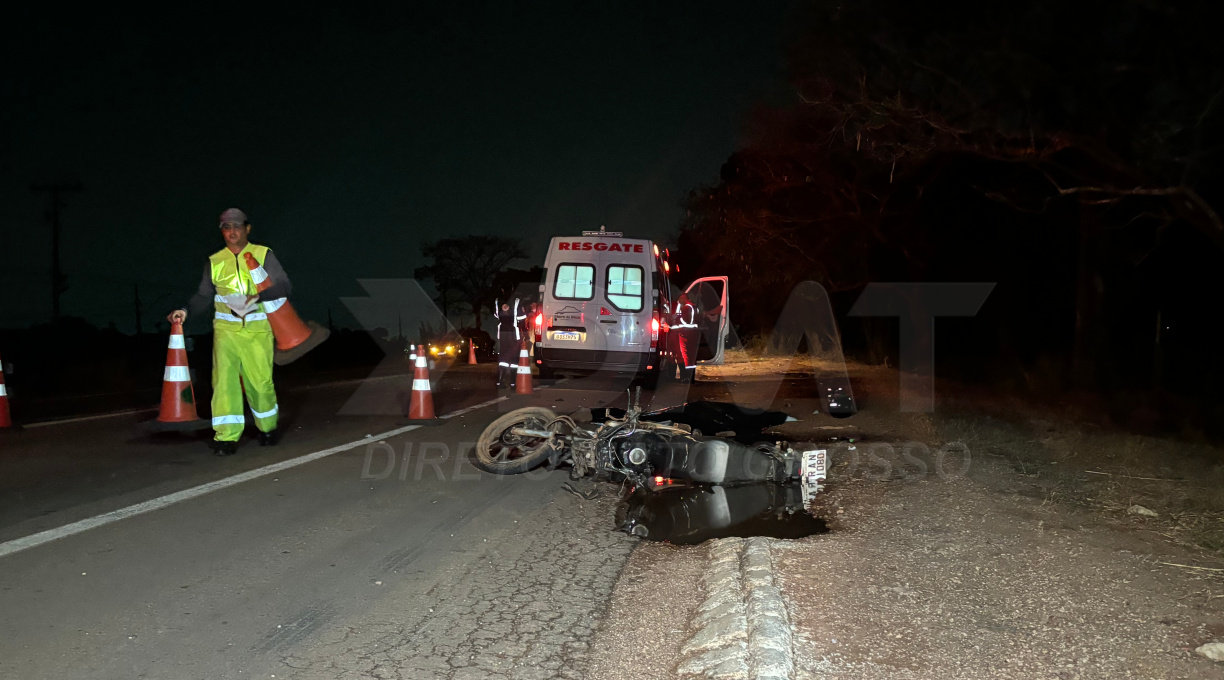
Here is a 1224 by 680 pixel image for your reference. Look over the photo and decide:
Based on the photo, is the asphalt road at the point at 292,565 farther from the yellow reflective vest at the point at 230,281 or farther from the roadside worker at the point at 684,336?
the roadside worker at the point at 684,336

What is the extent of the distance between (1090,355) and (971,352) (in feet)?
46.2

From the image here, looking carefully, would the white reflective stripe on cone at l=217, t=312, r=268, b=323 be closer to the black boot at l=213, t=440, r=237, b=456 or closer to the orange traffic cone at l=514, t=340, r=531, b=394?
the black boot at l=213, t=440, r=237, b=456

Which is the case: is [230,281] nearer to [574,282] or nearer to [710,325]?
[574,282]

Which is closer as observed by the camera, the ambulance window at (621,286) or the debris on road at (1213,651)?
the debris on road at (1213,651)

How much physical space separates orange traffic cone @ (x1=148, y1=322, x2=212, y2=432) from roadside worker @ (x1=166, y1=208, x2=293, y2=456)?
0.89 m

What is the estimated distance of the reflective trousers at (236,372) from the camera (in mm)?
7750

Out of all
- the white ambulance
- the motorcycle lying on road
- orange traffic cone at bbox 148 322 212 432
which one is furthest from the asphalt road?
the white ambulance

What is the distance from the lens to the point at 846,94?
15359 millimetres

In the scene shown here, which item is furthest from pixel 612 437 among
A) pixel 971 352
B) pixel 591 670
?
pixel 971 352

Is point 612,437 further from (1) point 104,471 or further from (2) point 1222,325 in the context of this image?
(2) point 1222,325

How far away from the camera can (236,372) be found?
786cm

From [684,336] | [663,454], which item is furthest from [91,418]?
[684,336]

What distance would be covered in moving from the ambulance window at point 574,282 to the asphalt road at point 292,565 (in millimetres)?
7056

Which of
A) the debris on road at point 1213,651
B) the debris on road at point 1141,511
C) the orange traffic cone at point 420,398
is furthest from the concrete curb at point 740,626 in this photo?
the orange traffic cone at point 420,398
